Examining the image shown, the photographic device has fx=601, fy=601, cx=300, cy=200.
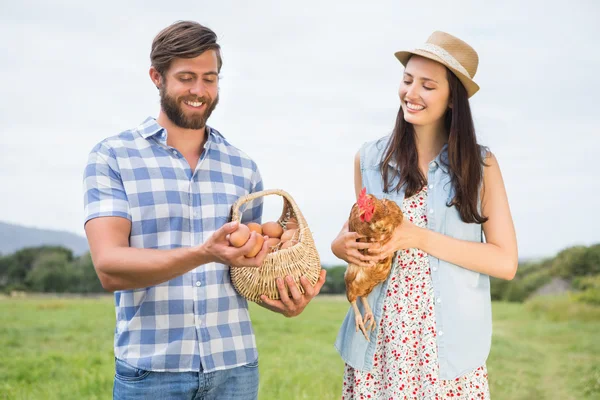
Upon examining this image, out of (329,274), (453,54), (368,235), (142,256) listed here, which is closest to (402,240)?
(368,235)

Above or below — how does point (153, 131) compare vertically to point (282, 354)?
above

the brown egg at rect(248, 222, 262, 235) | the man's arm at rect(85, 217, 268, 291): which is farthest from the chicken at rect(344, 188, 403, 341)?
the man's arm at rect(85, 217, 268, 291)

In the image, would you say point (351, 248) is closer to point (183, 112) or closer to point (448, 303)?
point (448, 303)

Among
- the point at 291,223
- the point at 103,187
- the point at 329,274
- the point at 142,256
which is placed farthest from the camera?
the point at 329,274

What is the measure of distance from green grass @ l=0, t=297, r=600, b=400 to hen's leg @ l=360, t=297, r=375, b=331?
3.44m

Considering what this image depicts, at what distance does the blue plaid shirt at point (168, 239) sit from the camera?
7.54 ft

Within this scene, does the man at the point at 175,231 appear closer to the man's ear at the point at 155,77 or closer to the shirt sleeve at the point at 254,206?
the man's ear at the point at 155,77

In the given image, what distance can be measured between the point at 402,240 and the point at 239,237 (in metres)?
0.74

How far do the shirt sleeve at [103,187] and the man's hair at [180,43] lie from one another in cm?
43

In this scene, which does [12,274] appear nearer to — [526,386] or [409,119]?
[526,386]

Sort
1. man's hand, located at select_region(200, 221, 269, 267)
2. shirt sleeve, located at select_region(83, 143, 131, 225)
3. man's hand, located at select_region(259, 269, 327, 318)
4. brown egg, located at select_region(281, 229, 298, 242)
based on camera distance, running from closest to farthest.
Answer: man's hand, located at select_region(200, 221, 269, 267) → shirt sleeve, located at select_region(83, 143, 131, 225) → man's hand, located at select_region(259, 269, 327, 318) → brown egg, located at select_region(281, 229, 298, 242)

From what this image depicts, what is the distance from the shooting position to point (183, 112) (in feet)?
7.91

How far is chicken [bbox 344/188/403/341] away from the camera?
2400mm

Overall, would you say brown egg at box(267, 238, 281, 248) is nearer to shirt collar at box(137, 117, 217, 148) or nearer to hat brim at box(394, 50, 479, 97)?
shirt collar at box(137, 117, 217, 148)
